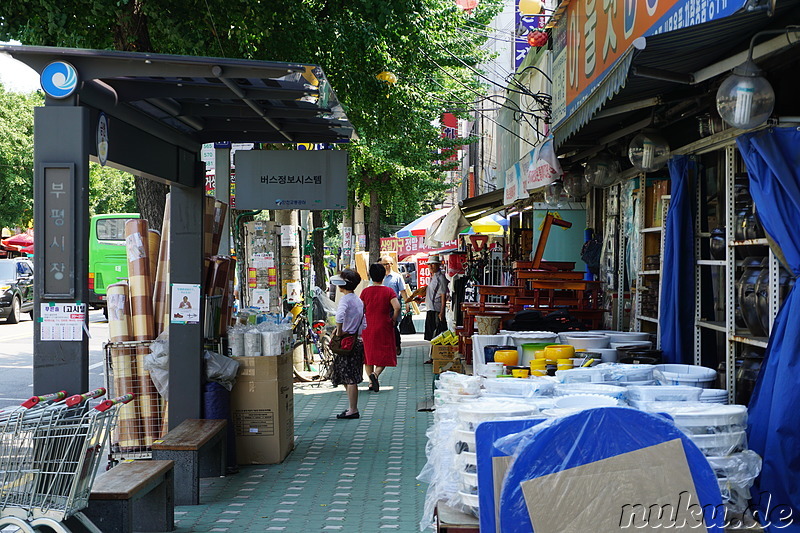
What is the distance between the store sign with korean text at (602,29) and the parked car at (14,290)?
806 inches

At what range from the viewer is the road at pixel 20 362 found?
1329 centimetres

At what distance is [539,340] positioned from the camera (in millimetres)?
7465

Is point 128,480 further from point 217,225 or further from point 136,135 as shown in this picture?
point 217,225

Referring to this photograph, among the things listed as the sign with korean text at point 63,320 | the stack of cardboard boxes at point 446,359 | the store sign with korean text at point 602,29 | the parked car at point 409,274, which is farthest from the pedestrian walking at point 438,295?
the parked car at point 409,274

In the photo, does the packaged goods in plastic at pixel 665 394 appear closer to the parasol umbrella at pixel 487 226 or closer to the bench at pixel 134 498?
the bench at pixel 134 498

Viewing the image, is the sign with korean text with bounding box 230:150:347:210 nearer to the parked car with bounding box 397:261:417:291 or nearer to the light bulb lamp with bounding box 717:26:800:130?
the light bulb lamp with bounding box 717:26:800:130

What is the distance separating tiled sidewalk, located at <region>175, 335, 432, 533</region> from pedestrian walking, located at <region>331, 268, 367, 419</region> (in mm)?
358

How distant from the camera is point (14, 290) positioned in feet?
87.5

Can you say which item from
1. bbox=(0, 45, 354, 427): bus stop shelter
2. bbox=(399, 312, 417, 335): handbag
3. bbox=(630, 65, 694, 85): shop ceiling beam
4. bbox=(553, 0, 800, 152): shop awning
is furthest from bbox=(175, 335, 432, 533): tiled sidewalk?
bbox=(399, 312, 417, 335): handbag

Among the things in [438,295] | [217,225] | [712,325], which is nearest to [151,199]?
[217,225]

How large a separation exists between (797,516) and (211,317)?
5.65 m

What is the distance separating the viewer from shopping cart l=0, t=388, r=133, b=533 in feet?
15.0

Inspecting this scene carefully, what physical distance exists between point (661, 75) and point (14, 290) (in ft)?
83.3

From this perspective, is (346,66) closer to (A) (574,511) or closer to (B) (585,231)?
(B) (585,231)
